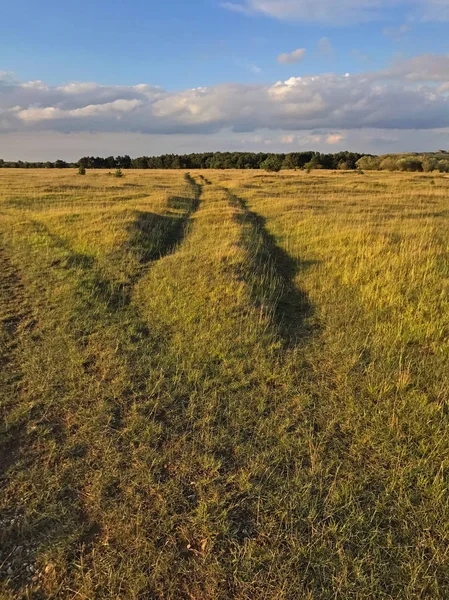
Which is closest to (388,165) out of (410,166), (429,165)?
(410,166)

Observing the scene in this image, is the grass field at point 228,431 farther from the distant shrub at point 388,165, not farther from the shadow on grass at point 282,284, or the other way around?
the distant shrub at point 388,165

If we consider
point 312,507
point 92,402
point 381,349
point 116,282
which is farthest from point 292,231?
point 312,507

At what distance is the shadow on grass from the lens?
7215 mm

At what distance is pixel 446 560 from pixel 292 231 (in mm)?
13342

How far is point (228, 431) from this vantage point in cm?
448

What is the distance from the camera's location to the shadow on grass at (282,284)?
721 centimetres

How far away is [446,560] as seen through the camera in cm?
296

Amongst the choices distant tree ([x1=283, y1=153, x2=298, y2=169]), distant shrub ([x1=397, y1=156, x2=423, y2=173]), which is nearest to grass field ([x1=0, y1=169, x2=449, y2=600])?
distant shrub ([x1=397, y1=156, x2=423, y2=173])

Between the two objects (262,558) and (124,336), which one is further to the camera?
(124,336)

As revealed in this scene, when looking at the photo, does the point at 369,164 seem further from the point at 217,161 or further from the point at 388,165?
the point at 217,161

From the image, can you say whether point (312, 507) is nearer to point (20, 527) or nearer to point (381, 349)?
point (20, 527)

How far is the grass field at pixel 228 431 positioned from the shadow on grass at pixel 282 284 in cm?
8

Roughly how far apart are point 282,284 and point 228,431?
18.6 ft

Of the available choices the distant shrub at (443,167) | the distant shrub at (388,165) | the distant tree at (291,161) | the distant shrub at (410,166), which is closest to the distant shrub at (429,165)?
the distant shrub at (443,167)
